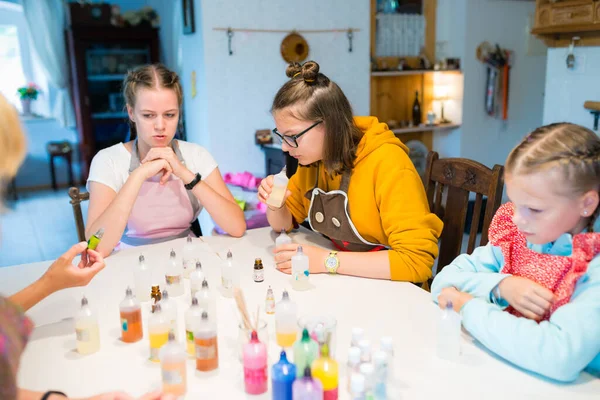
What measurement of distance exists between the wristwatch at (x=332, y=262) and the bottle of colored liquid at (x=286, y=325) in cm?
39

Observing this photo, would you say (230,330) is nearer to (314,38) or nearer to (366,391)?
(366,391)

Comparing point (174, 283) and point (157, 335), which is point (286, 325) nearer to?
point (157, 335)

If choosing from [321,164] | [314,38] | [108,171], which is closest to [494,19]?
[314,38]

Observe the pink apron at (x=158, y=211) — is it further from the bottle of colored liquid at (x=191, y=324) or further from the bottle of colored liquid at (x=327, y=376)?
the bottle of colored liquid at (x=327, y=376)

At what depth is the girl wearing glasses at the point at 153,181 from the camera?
204 centimetres

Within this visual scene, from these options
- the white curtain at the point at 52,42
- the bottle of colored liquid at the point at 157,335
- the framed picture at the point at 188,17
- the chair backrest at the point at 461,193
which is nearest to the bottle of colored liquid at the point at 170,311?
the bottle of colored liquid at the point at 157,335

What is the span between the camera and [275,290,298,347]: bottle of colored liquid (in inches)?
53.4

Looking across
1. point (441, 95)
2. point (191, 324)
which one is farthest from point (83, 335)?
point (441, 95)

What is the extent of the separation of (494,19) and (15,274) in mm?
4824

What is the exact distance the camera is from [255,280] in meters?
1.73

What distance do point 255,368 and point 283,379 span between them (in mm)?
90

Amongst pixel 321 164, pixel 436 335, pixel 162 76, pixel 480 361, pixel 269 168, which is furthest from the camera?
pixel 269 168

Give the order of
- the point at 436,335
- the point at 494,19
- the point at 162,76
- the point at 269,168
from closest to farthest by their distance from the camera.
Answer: the point at 436,335, the point at 162,76, the point at 269,168, the point at 494,19

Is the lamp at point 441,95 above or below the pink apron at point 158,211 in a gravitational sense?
above
